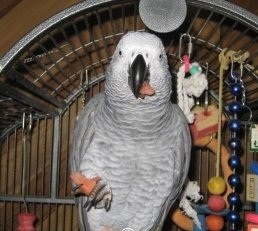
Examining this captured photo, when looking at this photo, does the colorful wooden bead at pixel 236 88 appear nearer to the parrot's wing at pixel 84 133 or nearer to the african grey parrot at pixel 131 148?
the african grey parrot at pixel 131 148

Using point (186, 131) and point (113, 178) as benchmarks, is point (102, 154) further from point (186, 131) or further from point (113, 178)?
point (186, 131)

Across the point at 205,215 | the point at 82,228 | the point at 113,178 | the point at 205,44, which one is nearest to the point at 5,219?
the point at 82,228

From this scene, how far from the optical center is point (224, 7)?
2.36 ft

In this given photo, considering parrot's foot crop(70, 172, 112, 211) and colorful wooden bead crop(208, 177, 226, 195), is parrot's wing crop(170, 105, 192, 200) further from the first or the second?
parrot's foot crop(70, 172, 112, 211)

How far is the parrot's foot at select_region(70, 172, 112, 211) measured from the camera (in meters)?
0.80

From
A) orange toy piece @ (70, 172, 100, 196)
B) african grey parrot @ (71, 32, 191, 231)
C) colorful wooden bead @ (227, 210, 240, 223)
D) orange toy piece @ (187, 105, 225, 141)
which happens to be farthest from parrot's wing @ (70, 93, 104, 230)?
colorful wooden bead @ (227, 210, 240, 223)

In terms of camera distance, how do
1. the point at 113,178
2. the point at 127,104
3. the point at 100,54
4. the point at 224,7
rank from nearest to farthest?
the point at 224,7 → the point at 127,104 → the point at 113,178 → the point at 100,54

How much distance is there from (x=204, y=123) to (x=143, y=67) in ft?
1.25

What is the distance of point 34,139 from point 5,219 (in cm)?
30

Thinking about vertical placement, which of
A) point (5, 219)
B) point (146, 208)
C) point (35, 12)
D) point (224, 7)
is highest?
point (35, 12)

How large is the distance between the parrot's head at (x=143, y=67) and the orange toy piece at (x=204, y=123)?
26 cm

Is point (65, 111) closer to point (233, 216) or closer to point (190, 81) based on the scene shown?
point (190, 81)

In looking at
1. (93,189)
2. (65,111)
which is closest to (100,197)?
(93,189)

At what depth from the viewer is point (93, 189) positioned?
2.72 ft
